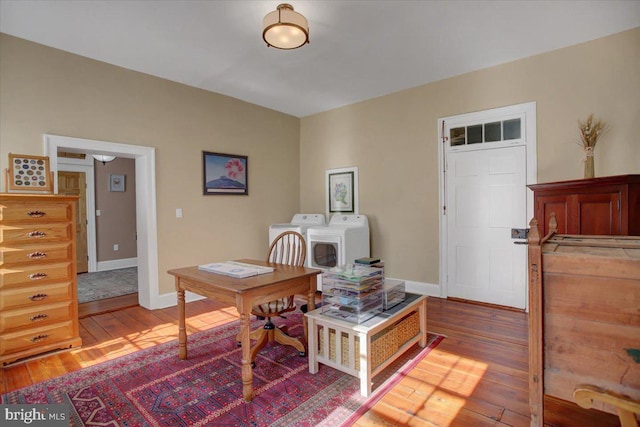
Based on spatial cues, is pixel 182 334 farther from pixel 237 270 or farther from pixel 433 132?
pixel 433 132

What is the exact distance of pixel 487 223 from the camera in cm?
352

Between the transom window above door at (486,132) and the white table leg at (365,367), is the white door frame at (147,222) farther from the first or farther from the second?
the transom window above door at (486,132)

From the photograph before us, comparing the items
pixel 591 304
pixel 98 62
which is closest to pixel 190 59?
pixel 98 62

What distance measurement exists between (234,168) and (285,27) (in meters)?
2.37

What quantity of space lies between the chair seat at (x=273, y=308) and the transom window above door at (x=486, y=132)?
2.67 m

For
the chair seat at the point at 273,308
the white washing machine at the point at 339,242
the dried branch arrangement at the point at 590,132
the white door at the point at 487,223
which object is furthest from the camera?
the white washing machine at the point at 339,242

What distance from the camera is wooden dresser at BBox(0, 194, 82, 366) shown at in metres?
2.36

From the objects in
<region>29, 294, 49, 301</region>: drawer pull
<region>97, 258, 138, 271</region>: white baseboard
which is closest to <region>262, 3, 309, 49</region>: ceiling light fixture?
<region>29, 294, 49, 301</region>: drawer pull

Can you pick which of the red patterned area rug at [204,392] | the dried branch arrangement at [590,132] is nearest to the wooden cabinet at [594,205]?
the dried branch arrangement at [590,132]

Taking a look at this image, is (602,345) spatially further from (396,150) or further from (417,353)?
(396,150)

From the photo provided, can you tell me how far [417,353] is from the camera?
8.06 feet

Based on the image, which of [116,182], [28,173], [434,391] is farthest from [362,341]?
[116,182]

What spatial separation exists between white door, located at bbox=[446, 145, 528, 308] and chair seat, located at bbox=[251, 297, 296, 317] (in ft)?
7.33

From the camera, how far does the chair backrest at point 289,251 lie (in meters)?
2.70
